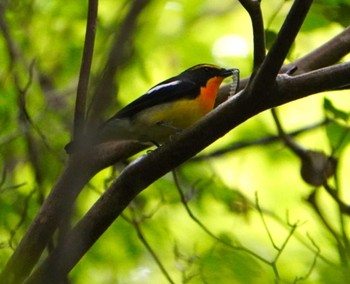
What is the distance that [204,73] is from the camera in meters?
4.85

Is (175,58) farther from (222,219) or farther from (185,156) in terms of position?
(185,156)

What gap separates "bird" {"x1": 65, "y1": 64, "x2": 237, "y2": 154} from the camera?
14.6 feet

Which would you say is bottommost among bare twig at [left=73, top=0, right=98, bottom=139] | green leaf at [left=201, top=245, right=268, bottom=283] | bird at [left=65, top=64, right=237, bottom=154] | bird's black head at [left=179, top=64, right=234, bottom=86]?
green leaf at [left=201, top=245, right=268, bottom=283]

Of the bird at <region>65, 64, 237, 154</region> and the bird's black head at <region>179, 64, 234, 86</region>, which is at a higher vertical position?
the bird's black head at <region>179, 64, 234, 86</region>

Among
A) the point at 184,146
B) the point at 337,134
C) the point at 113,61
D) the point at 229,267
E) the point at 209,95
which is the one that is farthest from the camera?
the point at 209,95

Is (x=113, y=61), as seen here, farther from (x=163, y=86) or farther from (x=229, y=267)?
(x=163, y=86)

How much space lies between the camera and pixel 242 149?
20.3 feet

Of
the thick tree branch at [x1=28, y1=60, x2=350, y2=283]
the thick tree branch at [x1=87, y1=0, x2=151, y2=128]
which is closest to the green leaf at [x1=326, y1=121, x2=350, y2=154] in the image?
the thick tree branch at [x1=28, y1=60, x2=350, y2=283]

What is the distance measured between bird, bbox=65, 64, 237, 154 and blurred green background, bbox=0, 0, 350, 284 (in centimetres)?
23

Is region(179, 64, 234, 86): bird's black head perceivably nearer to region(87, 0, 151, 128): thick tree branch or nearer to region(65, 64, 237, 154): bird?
region(65, 64, 237, 154): bird

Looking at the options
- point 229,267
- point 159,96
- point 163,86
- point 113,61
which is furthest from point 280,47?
point 163,86

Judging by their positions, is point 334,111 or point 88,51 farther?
point 334,111

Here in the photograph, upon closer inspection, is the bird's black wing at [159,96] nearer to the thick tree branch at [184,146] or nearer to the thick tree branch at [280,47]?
the thick tree branch at [184,146]

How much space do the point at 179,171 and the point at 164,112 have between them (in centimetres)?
109
